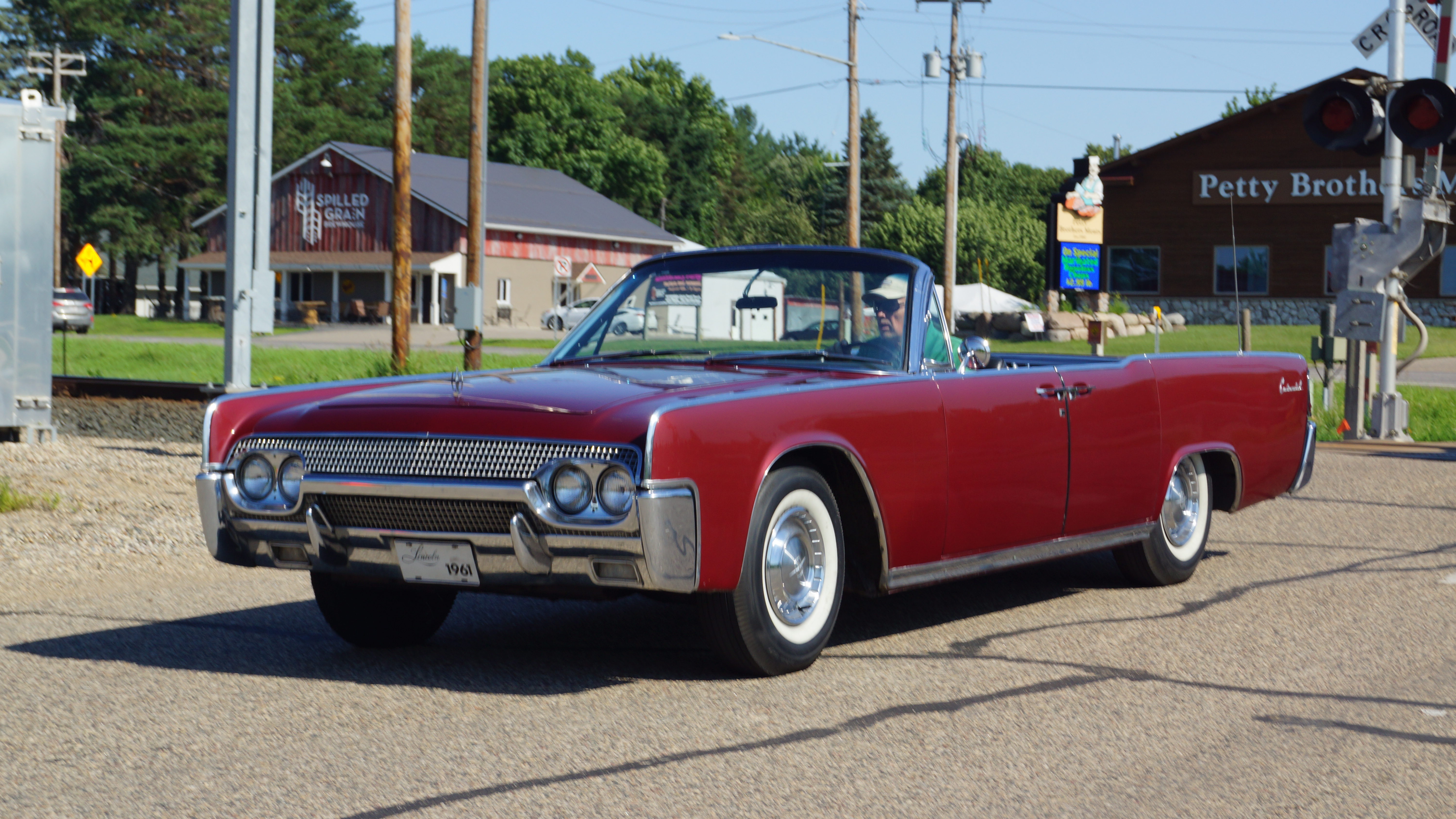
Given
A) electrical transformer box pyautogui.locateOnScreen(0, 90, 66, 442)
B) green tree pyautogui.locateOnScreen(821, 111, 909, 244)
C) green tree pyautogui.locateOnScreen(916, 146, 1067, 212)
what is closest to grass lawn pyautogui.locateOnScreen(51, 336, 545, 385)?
electrical transformer box pyautogui.locateOnScreen(0, 90, 66, 442)

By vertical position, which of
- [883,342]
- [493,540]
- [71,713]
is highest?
[883,342]

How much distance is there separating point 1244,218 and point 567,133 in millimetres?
48158

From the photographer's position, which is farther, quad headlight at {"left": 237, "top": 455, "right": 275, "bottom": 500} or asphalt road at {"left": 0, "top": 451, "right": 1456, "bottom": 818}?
quad headlight at {"left": 237, "top": 455, "right": 275, "bottom": 500}

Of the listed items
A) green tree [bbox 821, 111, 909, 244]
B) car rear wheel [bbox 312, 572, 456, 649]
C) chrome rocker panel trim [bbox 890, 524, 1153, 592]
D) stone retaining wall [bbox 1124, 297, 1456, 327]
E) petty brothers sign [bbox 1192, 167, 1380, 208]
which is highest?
green tree [bbox 821, 111, 909, 244]

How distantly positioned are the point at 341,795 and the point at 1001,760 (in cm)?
182

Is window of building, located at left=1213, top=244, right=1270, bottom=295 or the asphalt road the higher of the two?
window of building, located at left=1213, top=244, right=1270, bottom=295

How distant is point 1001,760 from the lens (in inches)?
173

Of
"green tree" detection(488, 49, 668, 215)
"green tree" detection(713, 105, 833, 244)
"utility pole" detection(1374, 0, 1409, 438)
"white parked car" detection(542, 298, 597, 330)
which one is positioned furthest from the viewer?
"green tree" detection(713, 105, 833, 244)

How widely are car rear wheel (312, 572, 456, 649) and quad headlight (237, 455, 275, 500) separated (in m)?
0.49

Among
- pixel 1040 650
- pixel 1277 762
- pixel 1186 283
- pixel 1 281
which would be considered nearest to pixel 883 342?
pixel 1040 650

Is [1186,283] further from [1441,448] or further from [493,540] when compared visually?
[493,540]

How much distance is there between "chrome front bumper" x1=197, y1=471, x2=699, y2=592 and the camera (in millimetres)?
4785

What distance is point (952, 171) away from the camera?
39.4m

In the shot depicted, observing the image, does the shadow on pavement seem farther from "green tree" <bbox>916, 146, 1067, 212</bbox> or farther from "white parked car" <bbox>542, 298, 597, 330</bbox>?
"green tree" <bbox>916, 146, 1067, 212</bbox>
